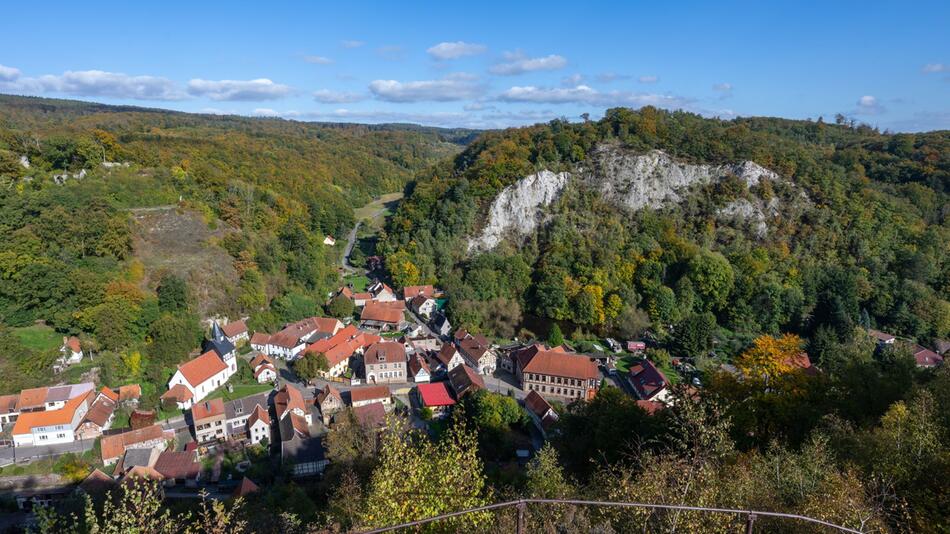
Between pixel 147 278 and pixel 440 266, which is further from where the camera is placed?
pixel 440 266

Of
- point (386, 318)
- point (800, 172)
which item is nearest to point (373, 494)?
point (386, 318)

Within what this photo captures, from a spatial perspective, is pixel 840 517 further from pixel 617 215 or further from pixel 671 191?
pixel 671 191

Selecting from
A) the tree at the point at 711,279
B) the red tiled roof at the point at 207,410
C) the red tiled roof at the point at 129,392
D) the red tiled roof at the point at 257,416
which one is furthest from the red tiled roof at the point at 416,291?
the tree at the point at 711,279

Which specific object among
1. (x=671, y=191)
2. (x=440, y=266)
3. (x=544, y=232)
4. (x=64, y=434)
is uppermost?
(x=671, y=191)

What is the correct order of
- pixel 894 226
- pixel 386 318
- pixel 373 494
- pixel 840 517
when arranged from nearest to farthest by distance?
pixel 840 517 < pixel 373 494 < pixel 386 318 < pixel 894 226

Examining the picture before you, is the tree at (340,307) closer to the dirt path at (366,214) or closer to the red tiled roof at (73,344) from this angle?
the dirt path at (366,214)

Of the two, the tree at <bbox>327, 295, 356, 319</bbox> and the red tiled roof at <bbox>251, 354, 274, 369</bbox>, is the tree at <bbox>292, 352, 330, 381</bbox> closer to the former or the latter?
the red tiled roof at <bbox>251, 354, 274, 369</bbox>

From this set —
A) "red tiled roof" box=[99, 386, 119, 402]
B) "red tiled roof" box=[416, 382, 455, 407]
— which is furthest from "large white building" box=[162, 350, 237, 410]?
"red tiled roof" box=[416, 382, 455, 407]
